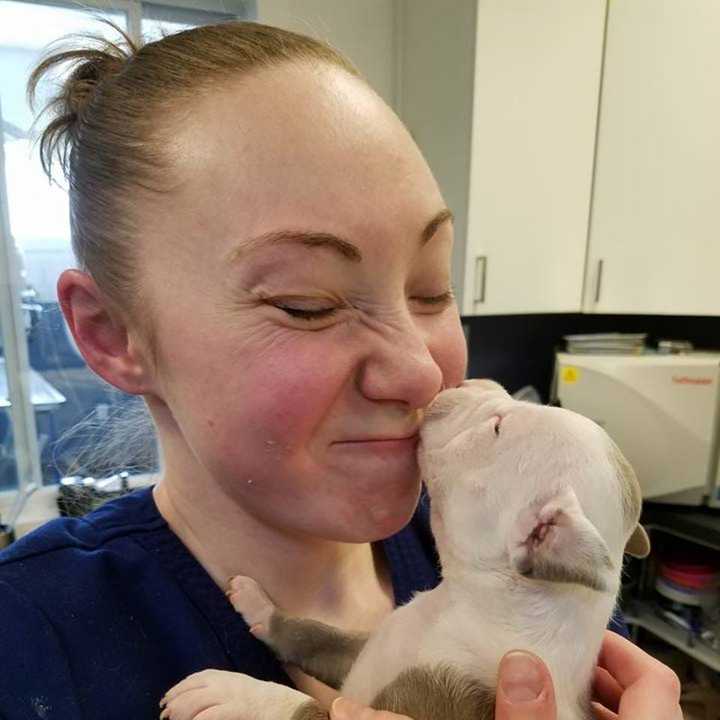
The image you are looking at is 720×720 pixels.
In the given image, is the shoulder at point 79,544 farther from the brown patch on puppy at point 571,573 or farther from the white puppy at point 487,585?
the brown patch on puppy at point 571,573

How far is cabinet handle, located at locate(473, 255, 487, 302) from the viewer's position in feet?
6.41

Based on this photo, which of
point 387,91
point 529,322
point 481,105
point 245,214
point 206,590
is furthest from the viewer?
point 529,322

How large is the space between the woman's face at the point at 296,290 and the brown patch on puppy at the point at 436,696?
6.1 inches

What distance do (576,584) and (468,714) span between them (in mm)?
161

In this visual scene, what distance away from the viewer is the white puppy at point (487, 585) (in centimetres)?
64

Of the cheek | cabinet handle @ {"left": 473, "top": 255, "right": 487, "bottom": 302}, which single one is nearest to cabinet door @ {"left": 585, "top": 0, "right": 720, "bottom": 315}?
cabinet handle @ {"left": 473, "top": 255, "right": 487, "bottom": 302}

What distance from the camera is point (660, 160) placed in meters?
1.95

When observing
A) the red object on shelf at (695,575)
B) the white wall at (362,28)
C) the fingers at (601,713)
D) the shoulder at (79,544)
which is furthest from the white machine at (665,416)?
the shoulder at (79,544)

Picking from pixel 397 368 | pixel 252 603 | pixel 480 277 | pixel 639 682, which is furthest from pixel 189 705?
pixel 480 277

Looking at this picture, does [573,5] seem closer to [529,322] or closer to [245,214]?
[529,322]

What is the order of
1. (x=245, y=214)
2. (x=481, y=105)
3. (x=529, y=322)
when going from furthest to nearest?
(x=529, y=322) < (x=481, y=105) < (x=245, y=214)

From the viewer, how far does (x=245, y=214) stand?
0.58 m

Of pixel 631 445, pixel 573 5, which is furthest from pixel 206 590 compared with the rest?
pixel 573 5

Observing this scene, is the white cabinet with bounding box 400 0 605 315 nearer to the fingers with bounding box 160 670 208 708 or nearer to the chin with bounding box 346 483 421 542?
the chin with bounding box 346 483 421 542
